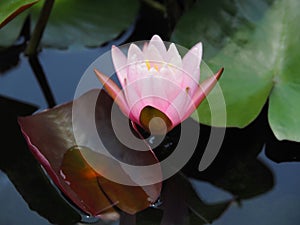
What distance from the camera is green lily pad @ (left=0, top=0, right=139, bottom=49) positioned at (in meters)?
1.20

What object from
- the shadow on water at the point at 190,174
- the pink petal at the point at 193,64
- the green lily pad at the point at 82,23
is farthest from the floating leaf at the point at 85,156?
the green lily pad at the point at 82,23

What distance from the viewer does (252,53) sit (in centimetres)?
104

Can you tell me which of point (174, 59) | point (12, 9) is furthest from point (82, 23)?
point (174, 59)

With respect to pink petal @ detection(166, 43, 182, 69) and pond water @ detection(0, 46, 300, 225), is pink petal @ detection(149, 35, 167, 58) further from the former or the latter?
pond water @ detection(0, 46, 300, 225)

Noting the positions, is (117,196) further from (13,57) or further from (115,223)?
(13,57)

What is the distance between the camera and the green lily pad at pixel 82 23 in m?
1.20

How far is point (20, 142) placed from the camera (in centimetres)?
102

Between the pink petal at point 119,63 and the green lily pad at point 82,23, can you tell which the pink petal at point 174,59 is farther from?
the green lily pad at point 82,23

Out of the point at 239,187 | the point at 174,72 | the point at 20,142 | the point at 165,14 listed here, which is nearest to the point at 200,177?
the point at 239,187

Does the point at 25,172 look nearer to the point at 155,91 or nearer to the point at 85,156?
the point at 85,156

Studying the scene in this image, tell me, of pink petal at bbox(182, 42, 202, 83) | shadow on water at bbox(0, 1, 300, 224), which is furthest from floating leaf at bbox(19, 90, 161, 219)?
pink petal at bbox(182, 42, 202, 83)

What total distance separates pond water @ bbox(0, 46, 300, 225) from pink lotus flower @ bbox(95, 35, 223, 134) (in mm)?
123

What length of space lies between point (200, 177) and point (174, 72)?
0.19m

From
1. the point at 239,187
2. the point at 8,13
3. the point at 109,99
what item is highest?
the point at 8,13
